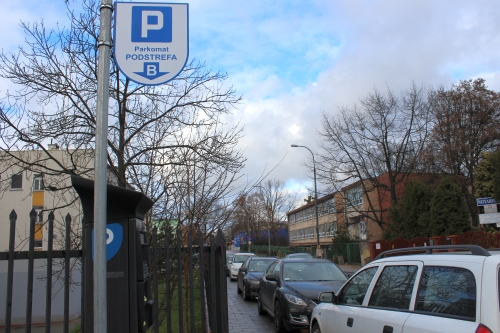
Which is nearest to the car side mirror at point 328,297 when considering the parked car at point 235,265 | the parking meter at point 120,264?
the parking meter at point 120,264

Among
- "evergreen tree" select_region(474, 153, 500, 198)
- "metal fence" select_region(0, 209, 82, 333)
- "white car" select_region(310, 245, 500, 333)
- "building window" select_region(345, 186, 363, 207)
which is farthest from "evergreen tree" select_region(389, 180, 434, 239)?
"metal fence" select_region(0, 209, 82, 333)

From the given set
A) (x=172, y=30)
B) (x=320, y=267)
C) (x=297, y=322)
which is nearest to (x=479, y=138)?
(x=320, y=267)

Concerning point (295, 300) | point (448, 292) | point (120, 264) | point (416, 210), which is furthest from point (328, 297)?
point (416, 210)

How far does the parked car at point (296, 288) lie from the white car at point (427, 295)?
3.25m

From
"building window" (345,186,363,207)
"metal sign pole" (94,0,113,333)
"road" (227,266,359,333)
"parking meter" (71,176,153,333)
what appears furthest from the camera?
"building window" (345,186,363,207)

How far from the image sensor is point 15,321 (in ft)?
39.5

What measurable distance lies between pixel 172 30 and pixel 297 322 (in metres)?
6.57

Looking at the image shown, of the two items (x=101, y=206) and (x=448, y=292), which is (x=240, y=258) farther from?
(x=101, y=206)

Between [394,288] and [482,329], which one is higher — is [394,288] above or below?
above

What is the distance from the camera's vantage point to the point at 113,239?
11.1 ft

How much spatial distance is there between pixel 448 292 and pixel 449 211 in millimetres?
22903

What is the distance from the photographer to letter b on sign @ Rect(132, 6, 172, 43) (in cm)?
365

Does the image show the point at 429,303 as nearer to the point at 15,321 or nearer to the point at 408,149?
the point at 15,321

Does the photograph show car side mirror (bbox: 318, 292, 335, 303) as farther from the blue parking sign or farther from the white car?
the blue parking sign
